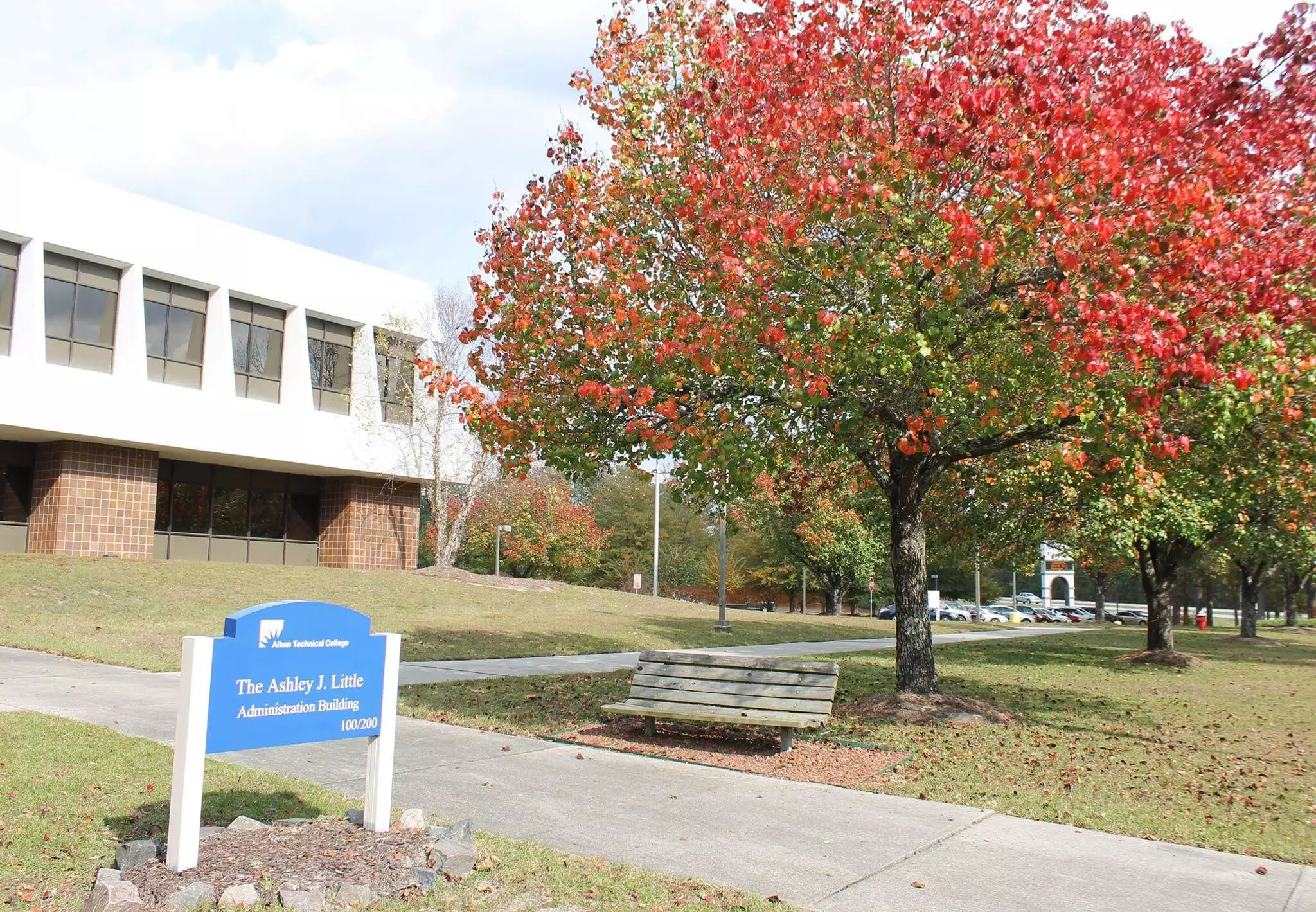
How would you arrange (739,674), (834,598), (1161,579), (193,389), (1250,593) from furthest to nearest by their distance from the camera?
(834,598) < (1250,593) < (193,389) < (1161,579) < (739,674)

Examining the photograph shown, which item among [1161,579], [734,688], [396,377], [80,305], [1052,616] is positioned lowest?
[1052,616]

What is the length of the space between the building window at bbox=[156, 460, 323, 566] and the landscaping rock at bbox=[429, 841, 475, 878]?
26.2 m

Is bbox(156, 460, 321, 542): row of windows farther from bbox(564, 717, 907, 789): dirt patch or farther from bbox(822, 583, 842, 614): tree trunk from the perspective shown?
bbox(822, 583, 842, 614): tree trunk

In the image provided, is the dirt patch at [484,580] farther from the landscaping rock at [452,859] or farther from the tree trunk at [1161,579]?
the landscaping rock at [452,859]

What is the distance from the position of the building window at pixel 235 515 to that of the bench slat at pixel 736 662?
22828mm

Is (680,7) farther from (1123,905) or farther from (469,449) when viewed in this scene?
(469,449)

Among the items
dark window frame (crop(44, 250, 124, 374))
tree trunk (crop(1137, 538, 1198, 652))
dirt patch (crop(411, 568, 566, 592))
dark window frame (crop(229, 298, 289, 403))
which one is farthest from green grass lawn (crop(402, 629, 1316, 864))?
dark window frame (crop(229, 298, 289, 403))

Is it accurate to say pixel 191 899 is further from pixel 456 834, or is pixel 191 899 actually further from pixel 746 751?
pixel 746 751

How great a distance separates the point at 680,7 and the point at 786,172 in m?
3.31

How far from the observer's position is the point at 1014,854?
623 cm

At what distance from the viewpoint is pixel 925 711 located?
11758mm

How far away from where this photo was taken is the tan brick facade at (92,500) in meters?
25.0

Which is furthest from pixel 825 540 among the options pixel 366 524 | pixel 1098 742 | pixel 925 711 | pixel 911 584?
pixel 1098 742

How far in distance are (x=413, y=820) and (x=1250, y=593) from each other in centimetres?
4385
